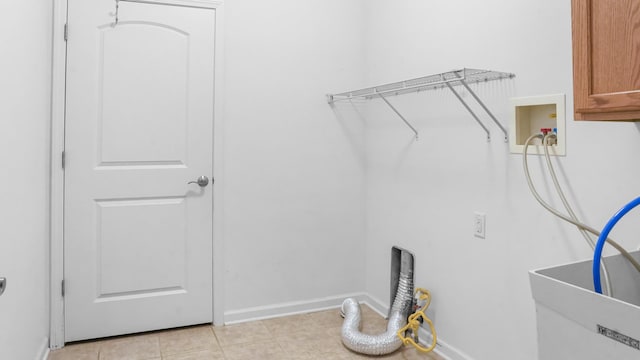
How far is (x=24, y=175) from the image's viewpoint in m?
1.95

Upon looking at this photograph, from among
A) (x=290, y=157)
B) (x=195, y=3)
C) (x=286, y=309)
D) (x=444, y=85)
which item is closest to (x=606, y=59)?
(x=444, y=85)

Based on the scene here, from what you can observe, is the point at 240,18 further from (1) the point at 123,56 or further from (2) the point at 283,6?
(1) the point at 123,56

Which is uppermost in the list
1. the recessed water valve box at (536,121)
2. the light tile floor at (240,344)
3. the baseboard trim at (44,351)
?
the recessed water valve box at (536,121)

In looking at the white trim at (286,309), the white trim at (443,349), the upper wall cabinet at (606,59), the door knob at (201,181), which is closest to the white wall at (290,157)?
the white trim at (286,309)

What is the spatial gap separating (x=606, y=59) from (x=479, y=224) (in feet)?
3.73

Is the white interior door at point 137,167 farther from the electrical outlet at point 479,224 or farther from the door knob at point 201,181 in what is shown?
the electrical outlet at point 479,224

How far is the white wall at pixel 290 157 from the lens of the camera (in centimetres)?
290

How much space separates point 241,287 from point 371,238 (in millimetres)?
952

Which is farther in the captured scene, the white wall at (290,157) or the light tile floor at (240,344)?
the white wall at (290,157)

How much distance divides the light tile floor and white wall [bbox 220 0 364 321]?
Result: 0.21 meters

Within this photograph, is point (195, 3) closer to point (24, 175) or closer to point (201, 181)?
point (201, 181)

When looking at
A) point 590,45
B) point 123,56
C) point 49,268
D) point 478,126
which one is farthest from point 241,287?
point 590,45

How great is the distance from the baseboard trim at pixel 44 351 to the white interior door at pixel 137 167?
0.12 meters

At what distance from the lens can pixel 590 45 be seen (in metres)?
1.21
